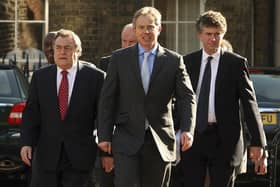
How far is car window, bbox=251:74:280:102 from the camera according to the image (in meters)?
9.57

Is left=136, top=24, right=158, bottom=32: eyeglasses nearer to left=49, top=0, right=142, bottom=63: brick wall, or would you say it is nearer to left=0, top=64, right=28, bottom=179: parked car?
left=0, top=64, right=28, bottom=179: parked car

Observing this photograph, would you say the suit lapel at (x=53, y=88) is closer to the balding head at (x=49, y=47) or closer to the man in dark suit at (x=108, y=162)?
the man in dark suit at (x=108, y=162)

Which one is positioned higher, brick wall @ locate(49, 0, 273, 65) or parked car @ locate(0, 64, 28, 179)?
brick wall @ locate(49, 0, 273, 65)

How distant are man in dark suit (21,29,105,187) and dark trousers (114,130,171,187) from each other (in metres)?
0.62

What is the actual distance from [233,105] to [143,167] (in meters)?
1.11

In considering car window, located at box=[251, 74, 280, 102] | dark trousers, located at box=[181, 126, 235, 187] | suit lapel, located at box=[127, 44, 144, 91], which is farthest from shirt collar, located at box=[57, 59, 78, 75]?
car window, located at box=[251, 74, 280, 102]

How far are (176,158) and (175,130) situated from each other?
0.24 metres

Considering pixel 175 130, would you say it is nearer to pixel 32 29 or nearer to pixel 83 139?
pixel 83 139

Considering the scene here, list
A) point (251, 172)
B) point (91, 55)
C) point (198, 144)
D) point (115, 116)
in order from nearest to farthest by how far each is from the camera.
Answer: point (115, 116) < point (198, 144) < point (251, 172) < point (91, 55)

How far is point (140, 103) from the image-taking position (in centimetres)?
672

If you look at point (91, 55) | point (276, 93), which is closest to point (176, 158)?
point (276, 93)

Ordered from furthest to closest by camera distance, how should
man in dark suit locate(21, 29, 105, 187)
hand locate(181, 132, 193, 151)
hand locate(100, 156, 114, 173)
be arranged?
man in dark suit locate(21, 29, 105, 187), hand locate(100, 156, 114, 173), hand locate(181, 132, 193, 151)

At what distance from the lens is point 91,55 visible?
18.2 meters

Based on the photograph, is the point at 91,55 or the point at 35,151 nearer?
the point at 35,151
